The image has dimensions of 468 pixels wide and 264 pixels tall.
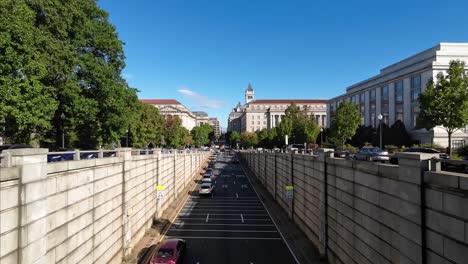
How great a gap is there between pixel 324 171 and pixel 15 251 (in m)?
16.8

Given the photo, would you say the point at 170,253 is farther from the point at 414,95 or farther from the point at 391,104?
the point at 391,104

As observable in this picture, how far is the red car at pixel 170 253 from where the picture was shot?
18.4 m

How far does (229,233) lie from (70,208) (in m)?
16.9

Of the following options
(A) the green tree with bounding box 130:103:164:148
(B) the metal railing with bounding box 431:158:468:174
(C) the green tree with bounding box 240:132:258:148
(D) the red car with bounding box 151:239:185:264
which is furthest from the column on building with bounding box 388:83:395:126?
(B) the metal railing with bounding box 431:158:468:174

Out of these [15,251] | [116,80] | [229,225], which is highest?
[116,80]

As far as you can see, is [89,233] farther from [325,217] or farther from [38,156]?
[325,217]

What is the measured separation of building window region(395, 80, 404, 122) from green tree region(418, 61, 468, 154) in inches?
1717

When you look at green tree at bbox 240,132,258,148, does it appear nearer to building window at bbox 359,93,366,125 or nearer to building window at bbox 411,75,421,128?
building window at bbox 359,93,366,125

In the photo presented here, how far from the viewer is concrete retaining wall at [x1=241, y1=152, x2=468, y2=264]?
28.9 ft

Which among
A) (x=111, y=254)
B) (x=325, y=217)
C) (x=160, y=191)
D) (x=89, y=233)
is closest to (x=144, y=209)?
(x=160, y=191)

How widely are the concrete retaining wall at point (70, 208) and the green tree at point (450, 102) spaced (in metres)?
30.9

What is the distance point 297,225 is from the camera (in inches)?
1121

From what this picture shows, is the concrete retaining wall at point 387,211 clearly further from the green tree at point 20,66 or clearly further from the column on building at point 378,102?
the column on building at point 378,102

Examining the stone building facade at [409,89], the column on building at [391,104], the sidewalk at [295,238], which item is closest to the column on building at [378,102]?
the stone building facade at [409,89]
